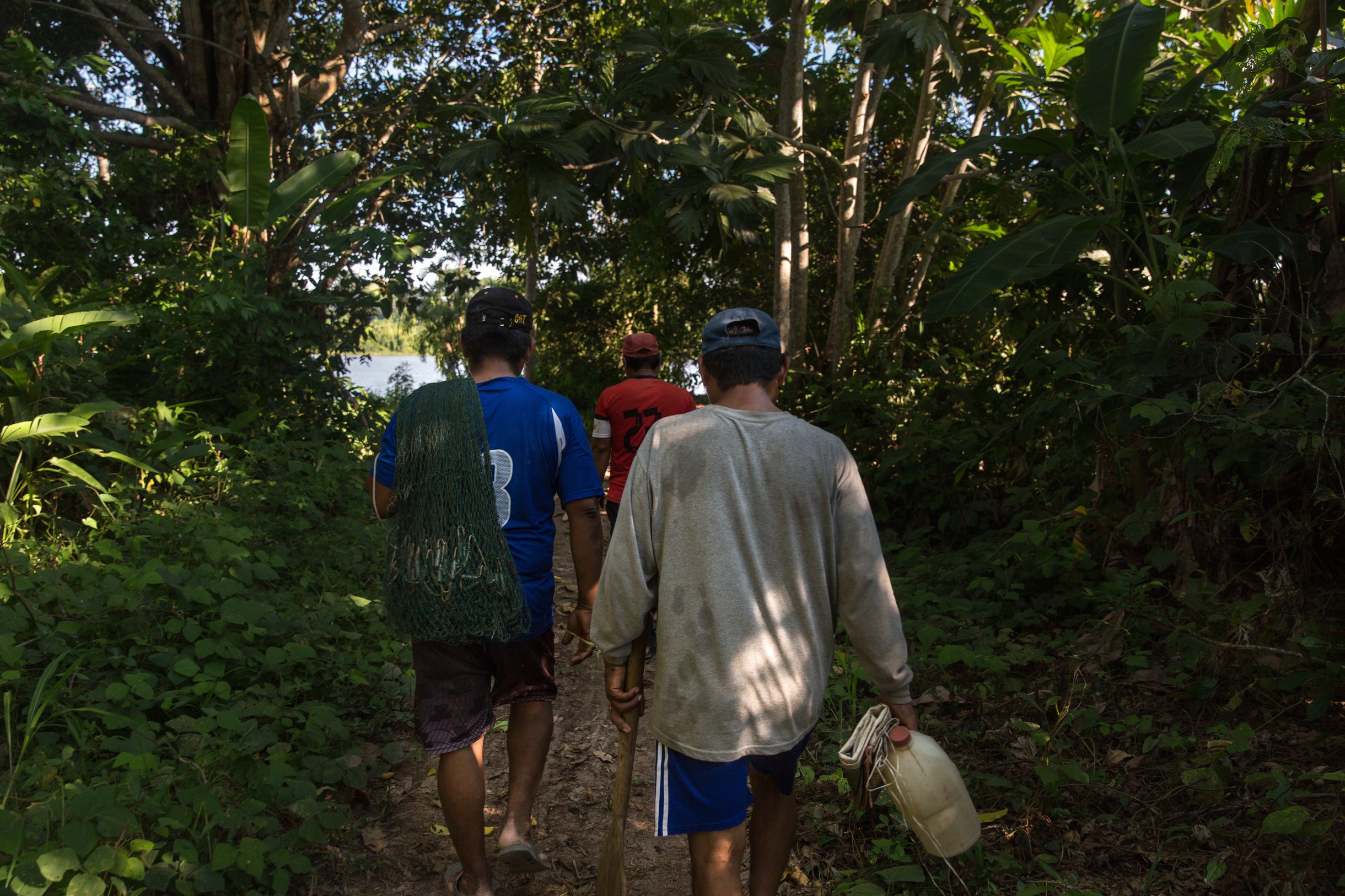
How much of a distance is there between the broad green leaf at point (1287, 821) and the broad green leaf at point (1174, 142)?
9.89ft

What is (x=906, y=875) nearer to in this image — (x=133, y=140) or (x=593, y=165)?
(x=593, y=165)

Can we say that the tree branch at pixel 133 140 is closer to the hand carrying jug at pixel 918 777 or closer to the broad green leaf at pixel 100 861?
the broad green leaf at pixel 100 861

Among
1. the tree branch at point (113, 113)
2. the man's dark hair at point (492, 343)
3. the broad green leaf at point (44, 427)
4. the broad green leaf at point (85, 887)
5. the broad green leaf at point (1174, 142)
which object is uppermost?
the tree branch at point (113, 113)

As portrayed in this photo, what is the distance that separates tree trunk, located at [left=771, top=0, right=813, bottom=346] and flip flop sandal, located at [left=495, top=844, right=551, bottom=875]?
6555 mm

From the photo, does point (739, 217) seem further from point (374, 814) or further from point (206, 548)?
point (374, 814)

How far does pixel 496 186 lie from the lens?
35.0 feet

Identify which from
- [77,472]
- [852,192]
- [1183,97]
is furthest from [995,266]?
[77,472]

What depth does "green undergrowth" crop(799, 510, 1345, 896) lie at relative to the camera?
2855 mm

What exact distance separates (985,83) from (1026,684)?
6517 mm

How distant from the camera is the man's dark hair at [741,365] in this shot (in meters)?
2.22

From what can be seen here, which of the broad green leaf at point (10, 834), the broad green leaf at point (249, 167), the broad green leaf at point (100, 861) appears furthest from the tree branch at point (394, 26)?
the broad green leaf at point (100, 861)

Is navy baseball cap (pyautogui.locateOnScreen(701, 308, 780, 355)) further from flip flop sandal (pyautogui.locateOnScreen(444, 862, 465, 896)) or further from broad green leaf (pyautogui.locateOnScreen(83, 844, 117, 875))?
broad green leaf (pyautogui.locateOnScreen(83, 844, 117, 875))

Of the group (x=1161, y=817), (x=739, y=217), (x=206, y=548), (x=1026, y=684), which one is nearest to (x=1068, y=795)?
(x=1161, y=817)

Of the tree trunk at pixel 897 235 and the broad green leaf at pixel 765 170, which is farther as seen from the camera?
the tree trunk at pixel 897 235
